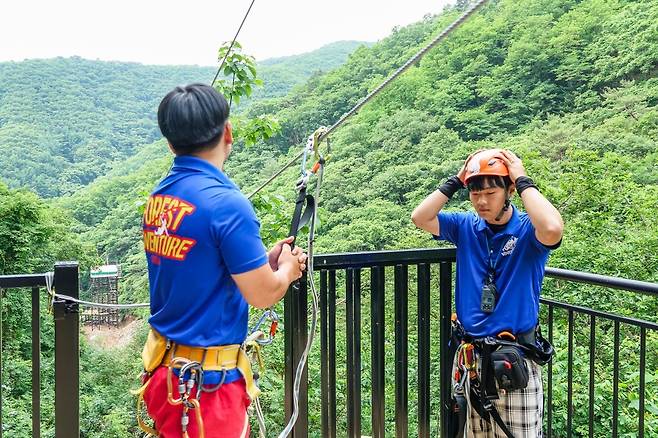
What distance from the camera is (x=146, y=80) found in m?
41.1

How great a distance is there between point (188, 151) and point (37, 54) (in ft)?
160

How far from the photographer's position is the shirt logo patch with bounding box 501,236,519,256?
1818 millimetres

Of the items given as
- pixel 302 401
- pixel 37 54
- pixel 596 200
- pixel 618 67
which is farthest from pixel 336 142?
pixel 37 54

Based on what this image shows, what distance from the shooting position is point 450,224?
203 centimetres

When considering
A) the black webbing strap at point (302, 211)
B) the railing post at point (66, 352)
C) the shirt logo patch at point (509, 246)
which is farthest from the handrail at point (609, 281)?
the railing post at point (66, 352)

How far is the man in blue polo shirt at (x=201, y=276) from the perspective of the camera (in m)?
1.13

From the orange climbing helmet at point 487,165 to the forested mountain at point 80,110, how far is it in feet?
96.6

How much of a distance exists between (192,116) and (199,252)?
0.30m

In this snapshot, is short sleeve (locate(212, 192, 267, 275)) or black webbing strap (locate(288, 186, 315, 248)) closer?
short sleeve (locate(212, 192, 267, 275))

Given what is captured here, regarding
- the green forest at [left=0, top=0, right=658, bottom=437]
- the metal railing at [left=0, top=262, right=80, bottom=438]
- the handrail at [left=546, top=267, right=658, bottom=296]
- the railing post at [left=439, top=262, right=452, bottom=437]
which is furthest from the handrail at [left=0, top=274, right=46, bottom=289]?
the green forest at [left=0, top=0, right=658, bottom=437]

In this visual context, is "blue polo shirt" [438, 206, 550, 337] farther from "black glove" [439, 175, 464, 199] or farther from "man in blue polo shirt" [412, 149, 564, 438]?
"black glove" [439, 175, 464, 199]

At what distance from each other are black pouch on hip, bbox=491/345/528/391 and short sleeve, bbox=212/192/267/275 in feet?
3.17

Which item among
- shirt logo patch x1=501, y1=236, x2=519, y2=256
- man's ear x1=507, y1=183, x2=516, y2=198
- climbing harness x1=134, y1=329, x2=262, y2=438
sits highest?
man's ear x1=507, y1=183, x2=516, y2=198

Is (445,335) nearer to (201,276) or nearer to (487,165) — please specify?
(487,165)
